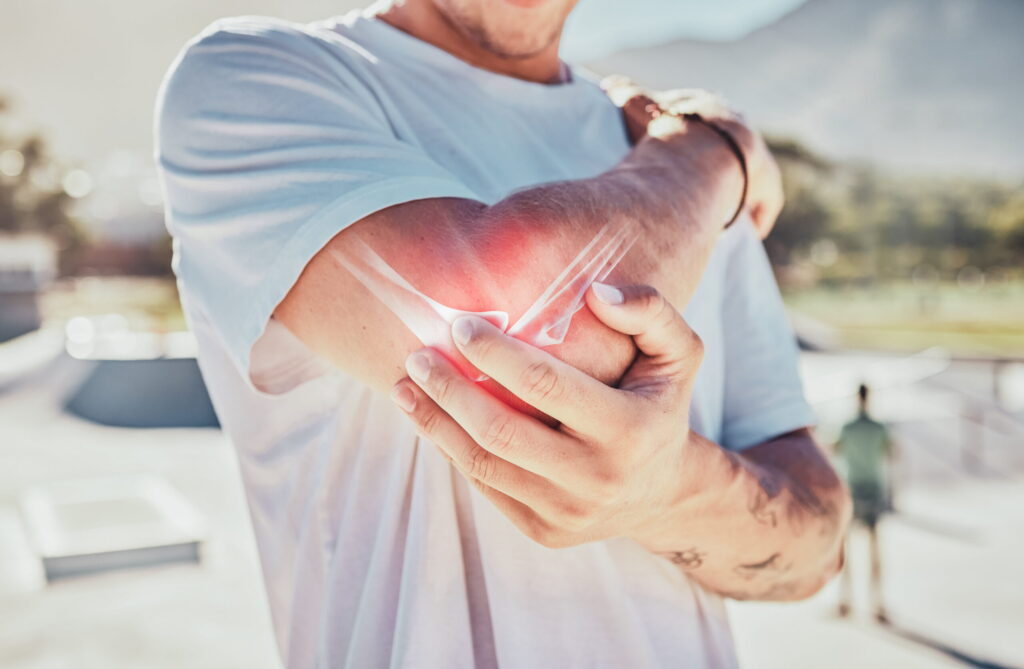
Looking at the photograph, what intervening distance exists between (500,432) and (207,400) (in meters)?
15.0

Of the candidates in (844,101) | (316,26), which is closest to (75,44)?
(844,101)

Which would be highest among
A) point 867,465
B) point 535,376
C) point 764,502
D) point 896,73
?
point 535,376

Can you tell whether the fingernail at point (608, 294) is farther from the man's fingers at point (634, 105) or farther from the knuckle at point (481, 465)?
the man's fingers at point (634, 105)

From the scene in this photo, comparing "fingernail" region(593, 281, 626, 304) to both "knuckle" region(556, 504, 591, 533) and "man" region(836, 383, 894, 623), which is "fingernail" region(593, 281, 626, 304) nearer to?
"knuckle" region(556, 504, 591, 533)

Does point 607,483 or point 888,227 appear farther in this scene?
point 888,227

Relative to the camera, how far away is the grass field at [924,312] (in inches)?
1625

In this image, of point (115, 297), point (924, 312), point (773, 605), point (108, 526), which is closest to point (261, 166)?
point (773, 605)

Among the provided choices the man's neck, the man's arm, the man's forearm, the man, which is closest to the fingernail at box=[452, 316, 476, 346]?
the man's arm

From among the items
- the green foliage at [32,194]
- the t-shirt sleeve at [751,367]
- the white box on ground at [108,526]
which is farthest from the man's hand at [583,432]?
the green foliage at [32,194]

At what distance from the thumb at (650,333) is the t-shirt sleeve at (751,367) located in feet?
1.89

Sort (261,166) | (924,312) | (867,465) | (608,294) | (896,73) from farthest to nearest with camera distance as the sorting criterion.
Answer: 1. (896,73)
2. (924,312)
3. (867,465)
4. (261,166)
5. (608,294)

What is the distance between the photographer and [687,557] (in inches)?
45.1

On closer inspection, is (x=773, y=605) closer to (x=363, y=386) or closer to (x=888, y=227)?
(x=363, y=386)

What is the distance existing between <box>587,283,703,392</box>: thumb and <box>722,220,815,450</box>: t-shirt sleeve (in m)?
0.58
